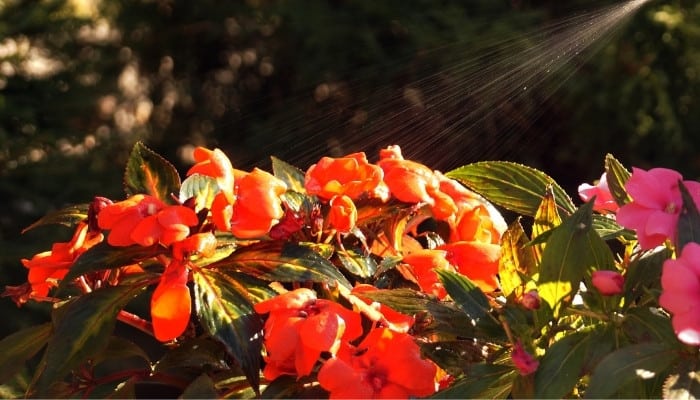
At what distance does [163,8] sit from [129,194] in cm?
295

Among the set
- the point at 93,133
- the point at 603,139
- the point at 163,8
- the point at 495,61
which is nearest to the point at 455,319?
the point at 495,61

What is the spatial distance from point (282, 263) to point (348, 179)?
0.14 metres

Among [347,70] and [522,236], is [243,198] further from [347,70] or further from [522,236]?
[347,70]

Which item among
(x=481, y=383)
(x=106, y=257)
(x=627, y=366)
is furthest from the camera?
(x=106, y=257)

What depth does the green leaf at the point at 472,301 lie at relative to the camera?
937mm

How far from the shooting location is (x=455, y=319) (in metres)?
0.97

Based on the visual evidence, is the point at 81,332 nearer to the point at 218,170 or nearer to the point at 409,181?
the point at 218,170

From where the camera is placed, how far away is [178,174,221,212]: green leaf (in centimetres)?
114

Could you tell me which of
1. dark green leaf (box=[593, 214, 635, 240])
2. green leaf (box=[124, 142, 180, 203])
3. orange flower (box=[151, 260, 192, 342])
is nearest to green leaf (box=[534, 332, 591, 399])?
dark green leaf (box=[593, 214, 635, 240])

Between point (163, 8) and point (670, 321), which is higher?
point (670, 321)

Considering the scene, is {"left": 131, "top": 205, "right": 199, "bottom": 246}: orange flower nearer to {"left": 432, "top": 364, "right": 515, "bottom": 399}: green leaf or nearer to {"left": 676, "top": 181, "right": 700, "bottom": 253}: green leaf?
{"left": 432, "top": 364, "right": 515, "bottom": 399}: green leaf

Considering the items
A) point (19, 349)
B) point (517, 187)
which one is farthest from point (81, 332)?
point (517, 187)

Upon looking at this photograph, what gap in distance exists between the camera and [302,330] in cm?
94

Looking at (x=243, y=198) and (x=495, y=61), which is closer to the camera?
(x=243, y=198)
